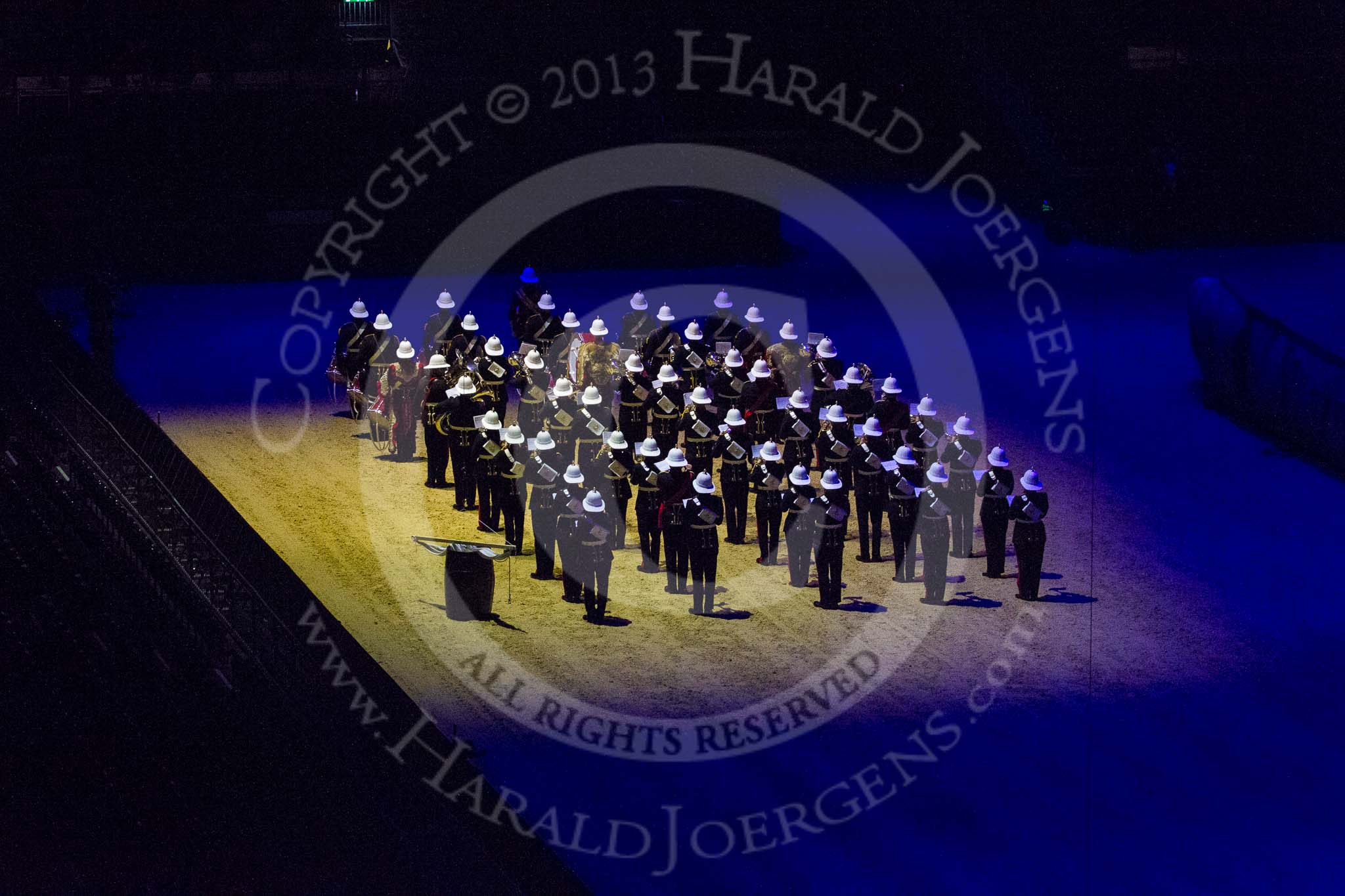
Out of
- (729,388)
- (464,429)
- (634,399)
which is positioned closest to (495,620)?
(464,429)

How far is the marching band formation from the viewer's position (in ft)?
56.0

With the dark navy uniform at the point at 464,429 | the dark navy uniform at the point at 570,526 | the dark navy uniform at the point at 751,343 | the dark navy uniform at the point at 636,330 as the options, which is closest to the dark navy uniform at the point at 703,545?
the dark navy uniform at the point at 570,526

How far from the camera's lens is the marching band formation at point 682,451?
56.0ft

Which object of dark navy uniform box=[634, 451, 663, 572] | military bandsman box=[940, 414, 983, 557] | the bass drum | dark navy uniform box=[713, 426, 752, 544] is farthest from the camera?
dark navy uniform box=[713, 426, 752, 544]

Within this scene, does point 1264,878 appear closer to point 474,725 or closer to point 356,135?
point 474,725

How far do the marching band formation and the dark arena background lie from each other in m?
0.08

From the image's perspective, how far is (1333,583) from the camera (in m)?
17.8

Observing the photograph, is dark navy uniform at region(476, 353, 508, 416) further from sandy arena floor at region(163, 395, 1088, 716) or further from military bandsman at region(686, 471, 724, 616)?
military bandsman at region(686, 471, 724, 616)

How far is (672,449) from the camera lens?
17938 millimetres

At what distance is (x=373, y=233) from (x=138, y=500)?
47.2 ft

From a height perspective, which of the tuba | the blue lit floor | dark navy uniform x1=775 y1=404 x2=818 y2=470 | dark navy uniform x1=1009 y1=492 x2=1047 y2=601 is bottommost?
the blue lit floor

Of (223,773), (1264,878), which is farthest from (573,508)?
(1264,878)

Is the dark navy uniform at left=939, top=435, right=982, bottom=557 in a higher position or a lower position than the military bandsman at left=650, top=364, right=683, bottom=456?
lower

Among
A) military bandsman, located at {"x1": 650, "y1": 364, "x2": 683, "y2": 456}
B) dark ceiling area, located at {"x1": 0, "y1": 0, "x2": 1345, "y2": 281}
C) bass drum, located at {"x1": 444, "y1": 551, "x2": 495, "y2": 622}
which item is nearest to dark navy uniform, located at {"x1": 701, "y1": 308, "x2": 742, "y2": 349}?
military bandsman, located at {"x1": 650, "y1": 364, "x2": 683, "y2": 456}
